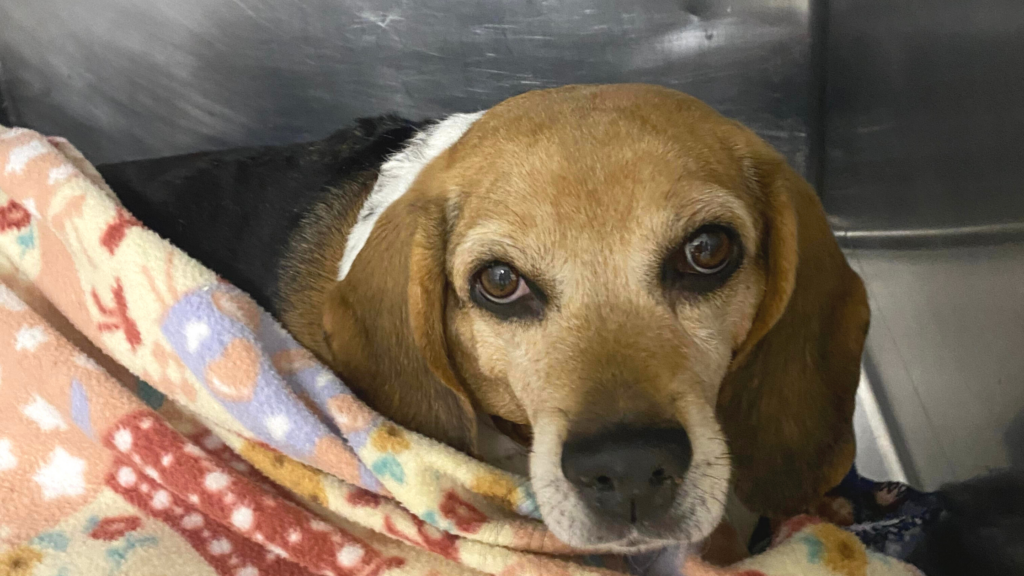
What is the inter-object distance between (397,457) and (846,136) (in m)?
2.03

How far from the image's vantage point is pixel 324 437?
1687 mm

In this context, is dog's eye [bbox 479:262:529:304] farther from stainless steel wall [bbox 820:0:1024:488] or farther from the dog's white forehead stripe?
stainless steel wall [bbox 820:0:1024:488]

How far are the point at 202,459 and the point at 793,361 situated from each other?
50.0 inches

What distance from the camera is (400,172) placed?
2.13 m

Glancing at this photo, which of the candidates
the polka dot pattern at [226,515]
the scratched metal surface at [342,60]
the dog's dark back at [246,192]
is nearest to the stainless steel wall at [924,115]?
the scratched metal surface at [342,60]

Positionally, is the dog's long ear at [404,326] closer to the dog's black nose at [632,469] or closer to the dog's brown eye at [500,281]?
the dog's brown eye at [500,281]

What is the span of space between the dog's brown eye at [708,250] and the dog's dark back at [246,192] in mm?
1021

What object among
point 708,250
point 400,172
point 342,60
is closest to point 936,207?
point 708,250

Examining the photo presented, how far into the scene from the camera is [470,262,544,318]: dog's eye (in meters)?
1.62

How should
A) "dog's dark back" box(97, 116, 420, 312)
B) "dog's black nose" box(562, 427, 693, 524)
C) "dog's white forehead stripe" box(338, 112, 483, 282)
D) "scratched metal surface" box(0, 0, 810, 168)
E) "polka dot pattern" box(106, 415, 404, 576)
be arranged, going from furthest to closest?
"scratched metal surface" box(0, 0, 810, 168), "dog's dark back" box(97, 116, 420, 312), "dog's white forehead stripe" box(338, 112, 483, 282), "polka dot pattern" box(106, 415, 404, 576), "dog's black nose" box(562, 427, 693, 524)

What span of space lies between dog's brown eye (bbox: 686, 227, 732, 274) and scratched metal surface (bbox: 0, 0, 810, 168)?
5.31 feet

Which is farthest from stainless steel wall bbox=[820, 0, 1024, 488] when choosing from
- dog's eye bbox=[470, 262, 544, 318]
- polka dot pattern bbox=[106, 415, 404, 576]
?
polka dot pattern bbox=[106, 415, 404, 576]

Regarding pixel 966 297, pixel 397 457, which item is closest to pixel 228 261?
pixel 397 457

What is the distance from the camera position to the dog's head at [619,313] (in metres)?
1.43
